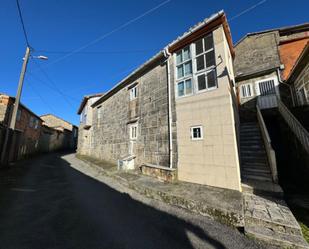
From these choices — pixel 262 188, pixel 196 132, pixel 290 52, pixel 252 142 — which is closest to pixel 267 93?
pixel 290 52

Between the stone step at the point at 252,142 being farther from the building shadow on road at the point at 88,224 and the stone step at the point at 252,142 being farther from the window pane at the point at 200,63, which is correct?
the building shadow on road at the point at 88,224

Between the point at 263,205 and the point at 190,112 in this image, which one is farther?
the point at 190,112

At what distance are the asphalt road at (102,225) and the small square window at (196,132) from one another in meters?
2.80

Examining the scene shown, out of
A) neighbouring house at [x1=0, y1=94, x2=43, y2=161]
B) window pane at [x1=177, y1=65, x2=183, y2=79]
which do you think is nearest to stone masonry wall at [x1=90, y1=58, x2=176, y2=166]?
window pane at [x1=177, y1=65, x2=183, y2=79]

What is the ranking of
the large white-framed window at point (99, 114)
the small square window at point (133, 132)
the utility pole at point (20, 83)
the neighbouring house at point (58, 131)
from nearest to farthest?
the small square window at point (133, 132) → the utility pole at point (20, 83) → the large white-framed window at point (99, 114) → the neighbouring house at point (58, 131)

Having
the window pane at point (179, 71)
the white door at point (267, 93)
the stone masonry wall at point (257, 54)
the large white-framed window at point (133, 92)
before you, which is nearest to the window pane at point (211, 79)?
the window pane at point (179, 71)

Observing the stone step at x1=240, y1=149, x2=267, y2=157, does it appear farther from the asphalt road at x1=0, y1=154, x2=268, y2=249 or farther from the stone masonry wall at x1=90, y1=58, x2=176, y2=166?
the asphalt road at x1=0, y1=154, x2=268, y2=249

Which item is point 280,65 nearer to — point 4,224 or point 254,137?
point 254,137

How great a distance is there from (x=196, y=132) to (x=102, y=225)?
4.41 m

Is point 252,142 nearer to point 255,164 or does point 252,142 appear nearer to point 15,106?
point 255,164

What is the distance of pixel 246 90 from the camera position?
40.1 feet

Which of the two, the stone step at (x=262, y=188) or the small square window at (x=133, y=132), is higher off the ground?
the small square window at (x=133, y=132)

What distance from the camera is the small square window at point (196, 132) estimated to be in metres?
5.91

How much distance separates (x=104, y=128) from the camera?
13.9 meters
